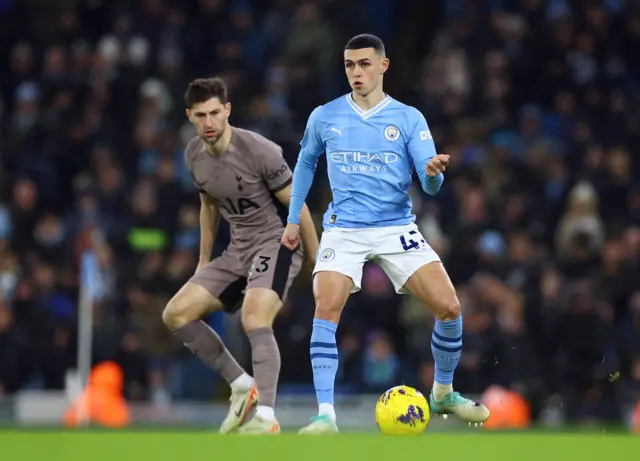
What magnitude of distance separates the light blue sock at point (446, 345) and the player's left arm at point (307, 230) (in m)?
0.96

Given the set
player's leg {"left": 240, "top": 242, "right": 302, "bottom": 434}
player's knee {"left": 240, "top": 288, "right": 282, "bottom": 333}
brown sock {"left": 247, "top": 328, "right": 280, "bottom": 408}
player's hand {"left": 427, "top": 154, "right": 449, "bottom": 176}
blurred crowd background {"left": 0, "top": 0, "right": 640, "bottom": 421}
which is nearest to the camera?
player's hand {"left": 427, "top": 154, "right": 449, "bottom": 176}

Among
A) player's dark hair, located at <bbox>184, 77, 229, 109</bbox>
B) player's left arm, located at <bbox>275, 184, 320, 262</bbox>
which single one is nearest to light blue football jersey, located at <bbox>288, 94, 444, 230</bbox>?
player's left arm, located at <bbox>275, 184, 320, 262</bbox>

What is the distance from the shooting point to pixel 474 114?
52.3 feet

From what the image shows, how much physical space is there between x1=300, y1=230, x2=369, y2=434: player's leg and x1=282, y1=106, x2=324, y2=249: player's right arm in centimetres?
23

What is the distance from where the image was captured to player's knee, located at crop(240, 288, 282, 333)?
28.1 feet

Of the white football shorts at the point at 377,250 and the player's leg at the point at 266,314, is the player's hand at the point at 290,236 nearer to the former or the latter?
the white football shorts at the point at 377,250

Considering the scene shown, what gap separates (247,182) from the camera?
8.87 metres

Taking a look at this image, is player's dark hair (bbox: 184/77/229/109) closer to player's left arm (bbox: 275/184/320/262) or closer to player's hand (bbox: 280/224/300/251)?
player's left arm (bbox: 275/184/320/262)

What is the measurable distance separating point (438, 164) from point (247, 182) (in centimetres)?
161

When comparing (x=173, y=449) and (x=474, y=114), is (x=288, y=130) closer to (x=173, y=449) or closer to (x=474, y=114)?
(x=474, y=114)

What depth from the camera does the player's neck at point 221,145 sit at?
8.85 metres

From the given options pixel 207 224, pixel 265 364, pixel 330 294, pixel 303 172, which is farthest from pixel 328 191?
pixel 330 294

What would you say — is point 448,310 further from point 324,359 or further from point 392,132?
point 392,132

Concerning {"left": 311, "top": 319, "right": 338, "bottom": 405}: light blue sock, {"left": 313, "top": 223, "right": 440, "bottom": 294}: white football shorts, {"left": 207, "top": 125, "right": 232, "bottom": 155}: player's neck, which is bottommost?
{"left": 311, "top": 319, "right": 338, "bottom": 405}: light blue sock
